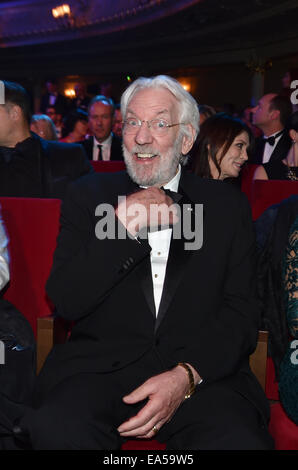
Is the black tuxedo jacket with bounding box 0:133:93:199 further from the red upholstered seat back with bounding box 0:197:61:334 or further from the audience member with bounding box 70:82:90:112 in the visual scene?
the audience member with bounding box 70:82:90:112

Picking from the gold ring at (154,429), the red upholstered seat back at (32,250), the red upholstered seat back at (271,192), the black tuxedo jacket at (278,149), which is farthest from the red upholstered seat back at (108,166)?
the gold ring at (154,429)

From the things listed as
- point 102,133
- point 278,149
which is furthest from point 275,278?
point 102,133

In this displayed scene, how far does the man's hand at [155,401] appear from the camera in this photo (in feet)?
5.54

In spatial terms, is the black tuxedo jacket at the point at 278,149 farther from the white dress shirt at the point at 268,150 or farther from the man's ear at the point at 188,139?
the man's ear at the point at 188,139

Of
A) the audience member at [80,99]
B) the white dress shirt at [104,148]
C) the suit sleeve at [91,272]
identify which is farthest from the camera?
the audience member at [80,99]

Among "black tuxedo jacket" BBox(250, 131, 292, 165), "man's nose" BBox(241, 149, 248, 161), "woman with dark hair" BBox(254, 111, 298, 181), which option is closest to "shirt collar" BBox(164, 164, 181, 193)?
"man's nose" BBox(241, 149, 248, 161)

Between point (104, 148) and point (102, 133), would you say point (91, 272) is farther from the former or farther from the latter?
point (104, 148)

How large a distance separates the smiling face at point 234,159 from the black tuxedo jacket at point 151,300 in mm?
1750

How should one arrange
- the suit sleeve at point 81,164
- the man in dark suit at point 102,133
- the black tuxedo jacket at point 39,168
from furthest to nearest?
the man in dark suit at point 102,133 < the suit sleeve at point 81,164 < the black tuxedo jacket at point 39,168

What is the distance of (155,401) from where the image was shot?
1701 millimetres

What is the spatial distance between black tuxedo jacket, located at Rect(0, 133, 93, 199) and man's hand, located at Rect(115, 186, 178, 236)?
5.87 feet

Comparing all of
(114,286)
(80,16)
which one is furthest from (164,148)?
(80,16)

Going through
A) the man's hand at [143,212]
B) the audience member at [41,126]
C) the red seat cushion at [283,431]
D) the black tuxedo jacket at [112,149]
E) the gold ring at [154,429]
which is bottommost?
the red seat cushion at [283,431]
